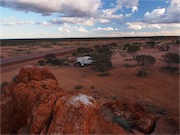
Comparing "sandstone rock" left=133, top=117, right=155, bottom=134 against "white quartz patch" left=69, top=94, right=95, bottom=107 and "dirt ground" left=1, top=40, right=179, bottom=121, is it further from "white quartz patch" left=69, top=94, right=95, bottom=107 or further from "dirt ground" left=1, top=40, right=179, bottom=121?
"dirt ground" left=1, top=40, right=179, bottom=121

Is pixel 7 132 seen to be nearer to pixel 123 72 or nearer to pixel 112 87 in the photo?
pixel 112 87

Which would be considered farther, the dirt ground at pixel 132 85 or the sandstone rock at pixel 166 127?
the dirt ground at pixel 132 85

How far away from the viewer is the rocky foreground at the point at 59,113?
15.0ft

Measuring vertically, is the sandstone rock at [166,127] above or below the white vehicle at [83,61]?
above

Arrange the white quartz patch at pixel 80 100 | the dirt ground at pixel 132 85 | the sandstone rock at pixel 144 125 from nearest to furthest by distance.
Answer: the white quartz patch at pixel 80 100 → the sandstone rock at pixel 144 125 → the dirt ground at pixel 132 85

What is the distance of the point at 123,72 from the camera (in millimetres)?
17969

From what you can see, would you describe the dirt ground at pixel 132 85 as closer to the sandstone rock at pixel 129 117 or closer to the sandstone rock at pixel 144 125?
the sandstone rock at pixel 129 117

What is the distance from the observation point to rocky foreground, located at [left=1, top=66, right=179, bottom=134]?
4.56 metres

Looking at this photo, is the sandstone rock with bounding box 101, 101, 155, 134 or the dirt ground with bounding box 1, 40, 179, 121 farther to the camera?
the dirt ground with bounding box 1, 40, 179, 121

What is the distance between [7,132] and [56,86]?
198cm

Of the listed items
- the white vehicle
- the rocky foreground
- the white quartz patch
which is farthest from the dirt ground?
the white quartz patch

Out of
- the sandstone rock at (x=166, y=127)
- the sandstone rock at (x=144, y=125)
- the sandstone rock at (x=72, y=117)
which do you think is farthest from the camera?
the sandstone rock at (x=166, y=127)

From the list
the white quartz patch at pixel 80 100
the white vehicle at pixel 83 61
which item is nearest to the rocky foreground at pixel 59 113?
the white quartz patch at pixel 80 100

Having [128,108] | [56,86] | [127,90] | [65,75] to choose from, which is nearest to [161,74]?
[127,90]
